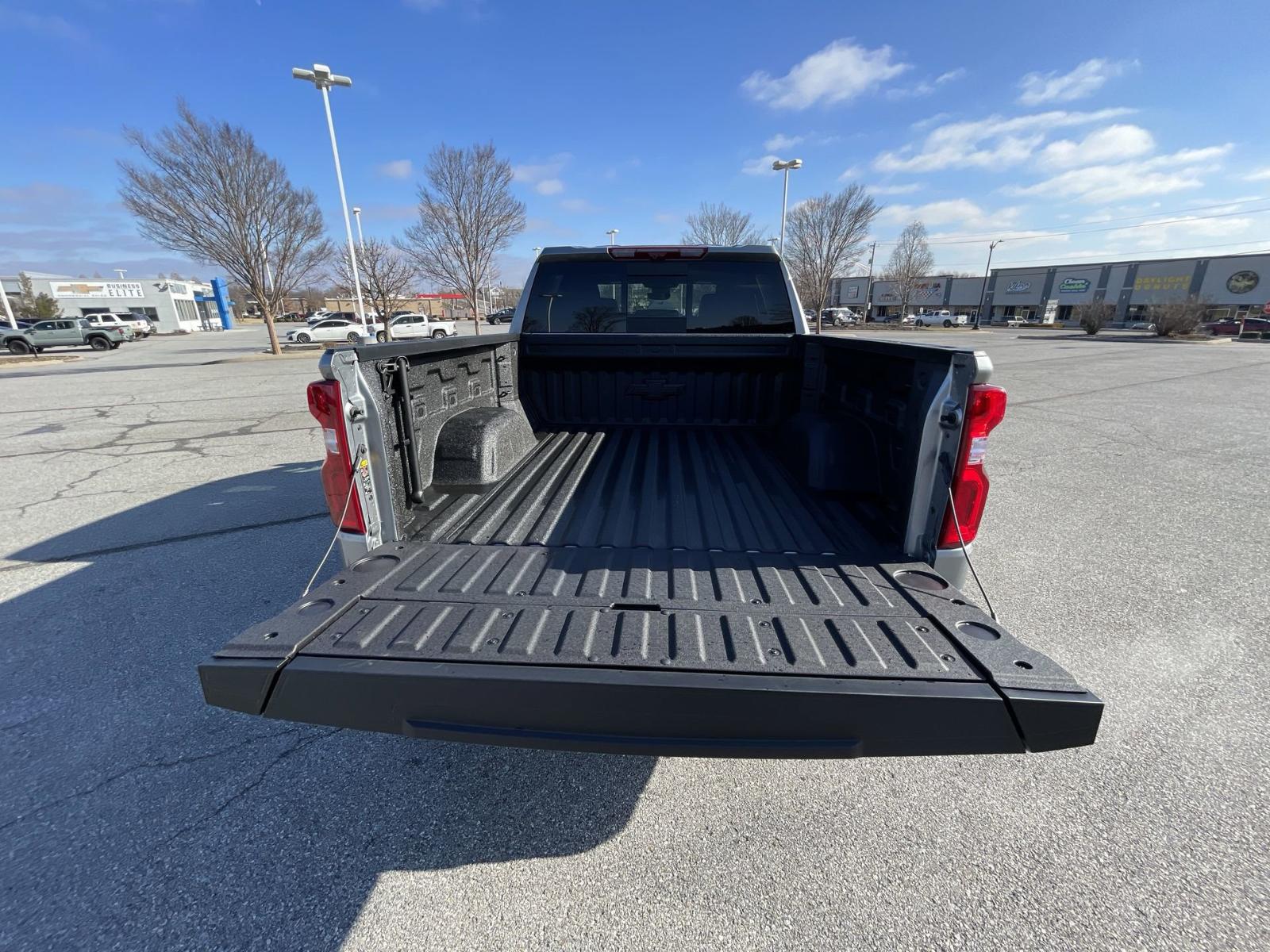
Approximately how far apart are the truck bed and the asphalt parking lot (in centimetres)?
72

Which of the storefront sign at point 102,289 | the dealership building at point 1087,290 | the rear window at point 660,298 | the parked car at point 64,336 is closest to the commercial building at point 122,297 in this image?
the storefront sign at point 102,289

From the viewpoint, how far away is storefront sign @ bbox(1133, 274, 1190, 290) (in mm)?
53172

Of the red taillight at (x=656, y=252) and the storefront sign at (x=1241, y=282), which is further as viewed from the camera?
the storefront sign at (x=1241, y=282)

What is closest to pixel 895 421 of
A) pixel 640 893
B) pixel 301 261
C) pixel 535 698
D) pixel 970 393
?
pixel 970 393

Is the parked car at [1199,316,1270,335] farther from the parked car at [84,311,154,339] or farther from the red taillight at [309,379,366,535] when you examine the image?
the parked car at [84,311,154,339]

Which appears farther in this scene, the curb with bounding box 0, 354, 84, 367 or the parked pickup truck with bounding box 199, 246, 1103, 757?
the curb with bounding box 0, 354, 84, 367

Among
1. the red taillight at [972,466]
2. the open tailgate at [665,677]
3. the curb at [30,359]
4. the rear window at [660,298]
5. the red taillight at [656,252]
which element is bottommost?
the curb at [30,359]

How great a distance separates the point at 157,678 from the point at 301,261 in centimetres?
2711

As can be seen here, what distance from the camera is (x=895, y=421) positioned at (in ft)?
8.32

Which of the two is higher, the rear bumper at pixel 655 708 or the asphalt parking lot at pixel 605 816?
the rear bumper at pixel 655 708

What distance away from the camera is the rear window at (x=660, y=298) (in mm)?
4152

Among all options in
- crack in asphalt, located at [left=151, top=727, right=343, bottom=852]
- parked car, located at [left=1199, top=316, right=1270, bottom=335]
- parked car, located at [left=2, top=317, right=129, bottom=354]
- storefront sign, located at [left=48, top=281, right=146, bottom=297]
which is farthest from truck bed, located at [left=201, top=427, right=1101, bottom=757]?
storefront sign, located at [left=48, top=281, right=146, bottom=297]

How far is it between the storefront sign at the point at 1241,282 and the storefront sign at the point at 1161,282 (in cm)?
314

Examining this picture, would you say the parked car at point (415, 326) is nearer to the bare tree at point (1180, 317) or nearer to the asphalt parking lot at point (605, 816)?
the asphalt parking lot at point (605, 816)
